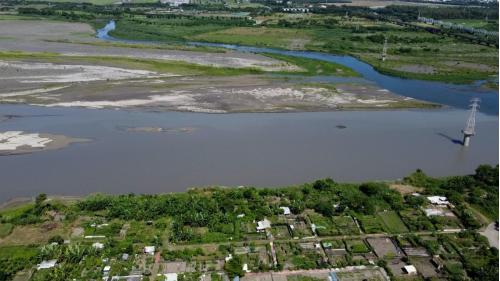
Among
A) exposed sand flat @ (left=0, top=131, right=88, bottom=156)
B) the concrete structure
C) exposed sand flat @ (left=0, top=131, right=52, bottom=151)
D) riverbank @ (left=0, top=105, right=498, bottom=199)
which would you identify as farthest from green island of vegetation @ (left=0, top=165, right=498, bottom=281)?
exposed sand flat @ (left=0, top=131, right=52, bottom=151)

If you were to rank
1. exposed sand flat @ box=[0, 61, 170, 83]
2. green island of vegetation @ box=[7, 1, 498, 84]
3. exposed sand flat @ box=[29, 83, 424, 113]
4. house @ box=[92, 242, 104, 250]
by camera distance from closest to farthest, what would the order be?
house @ box=[92, 242, 104, 250]
exposed sand flat @ box=[29, 83, 424, 113]
exposed sand flat @ box=[0, 61, 170, 83]
green island of vegetation @ box=[7, 1, 498, 84]

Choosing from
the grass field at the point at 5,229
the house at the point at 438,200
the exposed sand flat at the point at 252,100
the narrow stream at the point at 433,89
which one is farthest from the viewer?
the narrow stream at the point at 433,89

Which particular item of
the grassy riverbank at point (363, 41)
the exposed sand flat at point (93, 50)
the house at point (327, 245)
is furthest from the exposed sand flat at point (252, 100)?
the house at point (327, 245)

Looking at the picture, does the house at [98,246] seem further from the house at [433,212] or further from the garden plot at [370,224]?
the house at [433,212]

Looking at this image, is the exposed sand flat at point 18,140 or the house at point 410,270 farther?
the exposed sand flat at point 18,140

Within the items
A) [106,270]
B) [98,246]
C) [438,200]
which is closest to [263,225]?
[106,270]

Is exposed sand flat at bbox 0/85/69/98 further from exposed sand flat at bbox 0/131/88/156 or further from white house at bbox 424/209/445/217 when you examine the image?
white house at bbox 424/209/445/217
